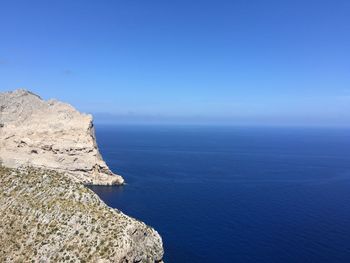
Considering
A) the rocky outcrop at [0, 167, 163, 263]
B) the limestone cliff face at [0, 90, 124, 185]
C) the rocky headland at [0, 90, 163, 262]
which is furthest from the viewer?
the limestone cliff face at [0, 90, 124, 185]

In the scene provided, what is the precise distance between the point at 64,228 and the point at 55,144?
9796 cm

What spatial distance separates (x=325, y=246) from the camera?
3674 inches

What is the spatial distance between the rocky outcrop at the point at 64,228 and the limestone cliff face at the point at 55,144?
8040cm

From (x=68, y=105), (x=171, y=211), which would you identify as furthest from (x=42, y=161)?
(x=171, y=211)

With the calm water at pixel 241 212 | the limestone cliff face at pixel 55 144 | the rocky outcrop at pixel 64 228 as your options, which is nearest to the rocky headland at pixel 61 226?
the rocky outcrop at pixel 64 228

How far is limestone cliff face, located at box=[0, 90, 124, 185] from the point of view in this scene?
14838cm

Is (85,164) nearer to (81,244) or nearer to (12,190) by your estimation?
(12,190)

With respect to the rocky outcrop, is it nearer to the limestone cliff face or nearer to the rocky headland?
the rocky headland

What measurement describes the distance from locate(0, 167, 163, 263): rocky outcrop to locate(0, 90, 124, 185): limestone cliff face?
80.4 m

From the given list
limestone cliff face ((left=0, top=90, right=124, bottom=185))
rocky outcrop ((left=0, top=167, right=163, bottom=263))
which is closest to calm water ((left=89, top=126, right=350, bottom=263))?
limestone cliff face ((left=0, top=90, right=124, bottom=185))

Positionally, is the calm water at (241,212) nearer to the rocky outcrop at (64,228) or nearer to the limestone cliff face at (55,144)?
the limestone cliff face at (55,144)

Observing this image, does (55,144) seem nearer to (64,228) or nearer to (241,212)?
(241,212)

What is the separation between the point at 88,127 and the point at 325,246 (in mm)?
98781

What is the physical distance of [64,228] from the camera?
190 ft
